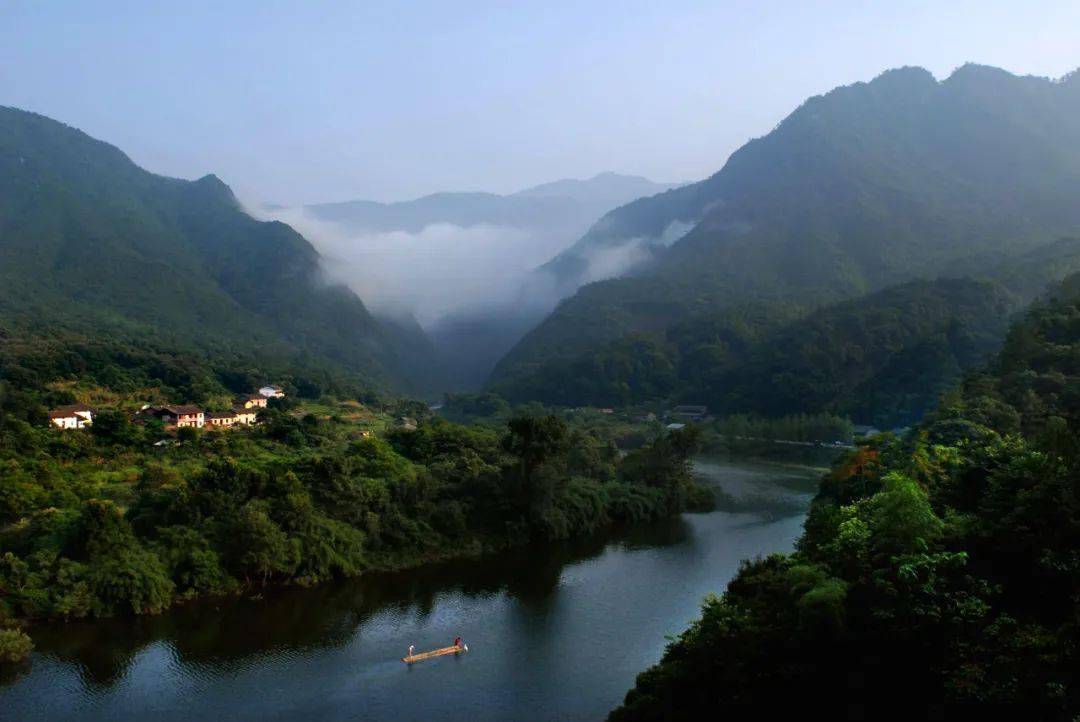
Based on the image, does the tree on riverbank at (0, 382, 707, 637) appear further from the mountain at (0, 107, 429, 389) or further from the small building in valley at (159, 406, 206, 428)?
the mountain at (0, 107, 429, 389)

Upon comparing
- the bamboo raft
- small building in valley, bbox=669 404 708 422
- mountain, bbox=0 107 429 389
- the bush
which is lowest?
Answer: the bamboo raft

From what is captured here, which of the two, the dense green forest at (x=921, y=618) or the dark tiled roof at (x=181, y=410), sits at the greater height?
the dark tiled roof at (x=181, y=410)

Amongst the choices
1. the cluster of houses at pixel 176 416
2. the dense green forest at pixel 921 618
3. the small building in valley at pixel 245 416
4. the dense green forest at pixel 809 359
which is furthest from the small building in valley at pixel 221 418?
the dense green forest at pixel 809 359

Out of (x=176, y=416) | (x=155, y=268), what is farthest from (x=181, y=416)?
(x=155, y=268)

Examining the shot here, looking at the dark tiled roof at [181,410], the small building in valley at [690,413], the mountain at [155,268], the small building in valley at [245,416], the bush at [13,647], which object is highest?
the mountain at [155,268]

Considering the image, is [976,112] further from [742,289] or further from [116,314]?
[116,314]

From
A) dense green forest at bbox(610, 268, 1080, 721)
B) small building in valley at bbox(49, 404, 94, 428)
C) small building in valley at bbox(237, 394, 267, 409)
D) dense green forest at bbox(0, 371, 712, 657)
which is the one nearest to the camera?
dense green forest at bbox(610, 268, 1080, 721)

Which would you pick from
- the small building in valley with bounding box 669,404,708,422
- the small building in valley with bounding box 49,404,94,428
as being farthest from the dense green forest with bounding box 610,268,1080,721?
the small building in valley with bounding box 669,404,708,422

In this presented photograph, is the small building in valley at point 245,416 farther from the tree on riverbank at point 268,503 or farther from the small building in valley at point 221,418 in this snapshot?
the tree on riverbank at point 268,503
